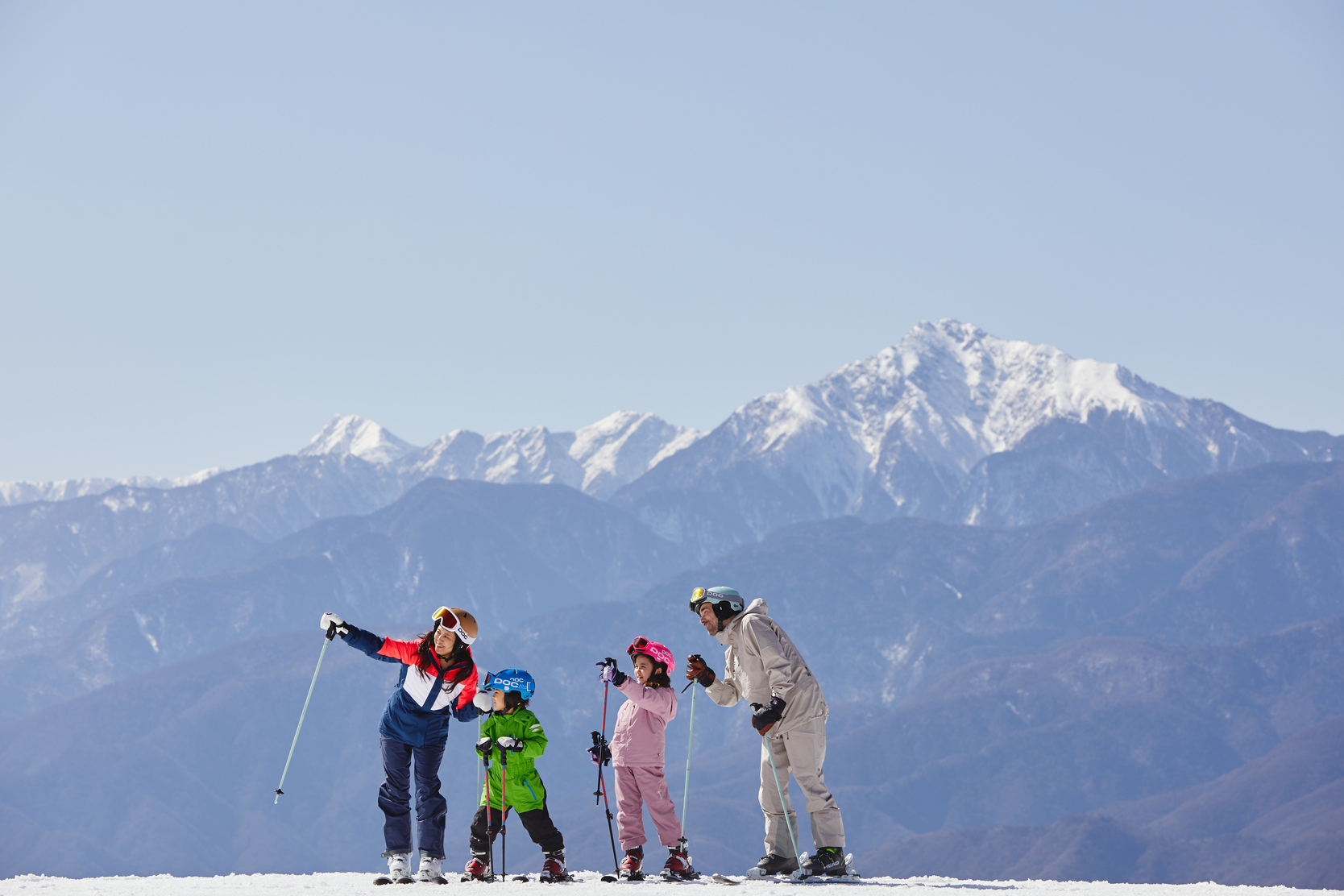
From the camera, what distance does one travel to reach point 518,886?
1585 centimetres

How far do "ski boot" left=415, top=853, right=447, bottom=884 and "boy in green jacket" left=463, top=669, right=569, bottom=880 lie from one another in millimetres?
587

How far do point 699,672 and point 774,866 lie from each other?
9.99ft

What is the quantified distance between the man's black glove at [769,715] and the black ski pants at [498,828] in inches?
122

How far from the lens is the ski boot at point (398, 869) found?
16.6 m

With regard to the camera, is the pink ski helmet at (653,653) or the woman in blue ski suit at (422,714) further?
the pink ski helmet at (653,653)

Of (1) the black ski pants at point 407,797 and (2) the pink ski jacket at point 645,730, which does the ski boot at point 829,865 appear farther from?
(1) the black ski pants at point 407,797

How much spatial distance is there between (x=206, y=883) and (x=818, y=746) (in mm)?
8536

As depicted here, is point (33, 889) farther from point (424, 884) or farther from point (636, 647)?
point (636, 647)

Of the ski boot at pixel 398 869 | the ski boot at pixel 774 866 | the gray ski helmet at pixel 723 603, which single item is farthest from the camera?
the gray ski helmet at pixel 723 603

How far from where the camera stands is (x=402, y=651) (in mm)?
17203

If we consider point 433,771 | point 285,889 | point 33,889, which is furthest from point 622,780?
point 33,889

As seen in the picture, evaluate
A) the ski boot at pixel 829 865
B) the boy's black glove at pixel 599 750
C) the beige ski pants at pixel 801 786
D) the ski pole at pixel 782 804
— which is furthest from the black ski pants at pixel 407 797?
the ski boot at pixel 829 865

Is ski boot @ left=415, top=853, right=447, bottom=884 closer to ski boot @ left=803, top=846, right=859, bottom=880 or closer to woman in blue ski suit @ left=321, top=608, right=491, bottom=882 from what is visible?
woman in blue ski suit @ left=321, top=608, right=491, bottom=882

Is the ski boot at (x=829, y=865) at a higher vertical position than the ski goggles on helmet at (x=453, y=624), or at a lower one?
lower
